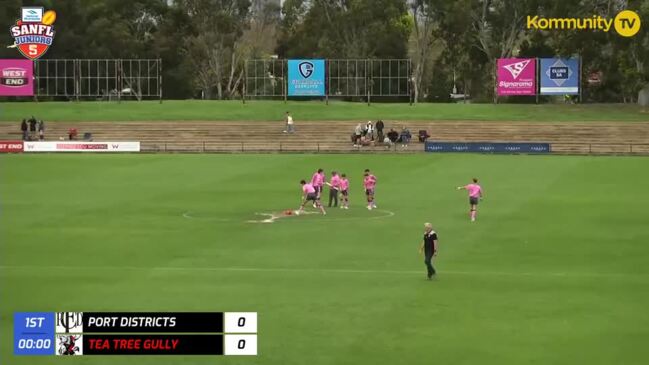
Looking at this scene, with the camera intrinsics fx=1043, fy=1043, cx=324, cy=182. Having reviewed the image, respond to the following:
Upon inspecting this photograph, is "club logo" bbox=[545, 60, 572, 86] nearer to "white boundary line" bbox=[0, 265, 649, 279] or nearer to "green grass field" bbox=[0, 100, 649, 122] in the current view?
"green grass field" bbox=[0, 100, 649, 122]

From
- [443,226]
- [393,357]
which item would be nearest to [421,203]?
[443,226]

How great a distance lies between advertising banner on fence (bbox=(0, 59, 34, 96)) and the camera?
338ft

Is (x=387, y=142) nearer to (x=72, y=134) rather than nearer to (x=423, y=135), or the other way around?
(x=423, y=135)

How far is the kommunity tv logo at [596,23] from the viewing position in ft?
327

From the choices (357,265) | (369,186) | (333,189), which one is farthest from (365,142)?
(357,265)

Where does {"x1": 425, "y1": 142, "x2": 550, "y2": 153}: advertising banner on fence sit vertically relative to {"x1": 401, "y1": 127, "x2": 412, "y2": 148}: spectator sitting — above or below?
below

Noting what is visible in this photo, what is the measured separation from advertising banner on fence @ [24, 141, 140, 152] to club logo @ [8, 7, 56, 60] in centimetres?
2918

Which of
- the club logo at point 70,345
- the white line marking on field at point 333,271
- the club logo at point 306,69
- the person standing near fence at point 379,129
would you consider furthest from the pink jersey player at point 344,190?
the club logo at point 306,69

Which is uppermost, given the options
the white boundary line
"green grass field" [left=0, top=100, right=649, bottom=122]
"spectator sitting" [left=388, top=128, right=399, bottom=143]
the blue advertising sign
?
"green grass field" [left=0, top=100, right=649, bottom=122]

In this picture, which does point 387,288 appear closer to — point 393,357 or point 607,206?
point 393,357

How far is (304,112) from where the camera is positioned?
97.8 metres

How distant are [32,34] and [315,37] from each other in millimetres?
38550

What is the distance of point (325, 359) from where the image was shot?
22.0m
